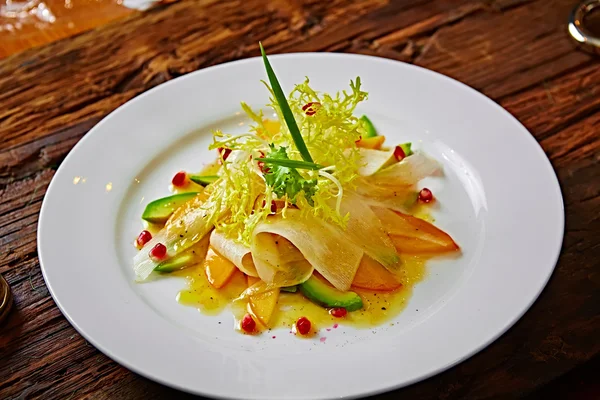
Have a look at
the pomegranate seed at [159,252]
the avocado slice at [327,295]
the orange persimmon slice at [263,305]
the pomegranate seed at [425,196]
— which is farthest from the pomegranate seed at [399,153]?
the pomegranate seed at [159,252]

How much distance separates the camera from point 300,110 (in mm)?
2635

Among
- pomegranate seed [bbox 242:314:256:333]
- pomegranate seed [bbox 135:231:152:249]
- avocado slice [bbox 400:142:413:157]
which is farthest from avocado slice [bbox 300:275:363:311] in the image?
avocado slice [bbox 400:142:413:157]

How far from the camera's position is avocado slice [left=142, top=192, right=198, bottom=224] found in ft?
8.86

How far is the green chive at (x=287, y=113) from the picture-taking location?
2248 millimetres

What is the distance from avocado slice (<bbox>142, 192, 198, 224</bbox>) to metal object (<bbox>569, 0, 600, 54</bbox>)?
7.55 ft

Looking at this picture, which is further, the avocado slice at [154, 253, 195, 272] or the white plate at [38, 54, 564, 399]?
the avocado slice at [154, 253, 195, 272]

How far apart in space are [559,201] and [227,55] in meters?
2.01

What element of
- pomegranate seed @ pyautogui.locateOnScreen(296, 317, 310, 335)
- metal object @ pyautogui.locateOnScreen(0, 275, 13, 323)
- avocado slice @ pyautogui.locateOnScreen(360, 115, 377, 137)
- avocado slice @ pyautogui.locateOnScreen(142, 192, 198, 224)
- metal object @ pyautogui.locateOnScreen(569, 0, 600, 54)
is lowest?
metal object @ pyautogui.locateOnScreen(569, 0, 600, 54)

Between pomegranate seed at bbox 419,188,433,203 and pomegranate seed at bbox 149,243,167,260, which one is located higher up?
pomegranate seed at bbox 149,243,167,260

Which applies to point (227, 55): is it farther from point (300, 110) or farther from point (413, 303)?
point (413, 303)

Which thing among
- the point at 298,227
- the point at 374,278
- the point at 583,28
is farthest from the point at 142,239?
the point at 583,28

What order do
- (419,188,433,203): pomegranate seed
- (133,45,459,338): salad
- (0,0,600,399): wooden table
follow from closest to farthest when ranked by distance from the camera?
1. (0,0,600,399): wooden table
2. (133,45,459,338): salad
3. (419,188,433,203): pomegranate seed

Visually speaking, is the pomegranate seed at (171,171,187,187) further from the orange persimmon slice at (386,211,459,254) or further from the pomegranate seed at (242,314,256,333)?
the orange persimmon slice at (386,211,459,254)

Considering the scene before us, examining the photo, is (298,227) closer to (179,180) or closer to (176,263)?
(176,263)
